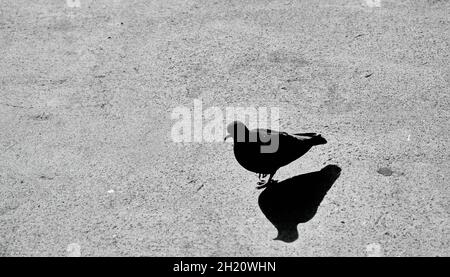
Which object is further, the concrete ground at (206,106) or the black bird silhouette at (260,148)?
the black bird silhouette at (260,148)

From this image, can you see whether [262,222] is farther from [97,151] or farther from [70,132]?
[70,132]

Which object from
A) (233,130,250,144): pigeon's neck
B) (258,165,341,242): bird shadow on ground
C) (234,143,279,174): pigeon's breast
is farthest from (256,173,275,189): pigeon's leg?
(233,130,250,144): pigeon's neck

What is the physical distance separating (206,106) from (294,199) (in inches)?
67.4

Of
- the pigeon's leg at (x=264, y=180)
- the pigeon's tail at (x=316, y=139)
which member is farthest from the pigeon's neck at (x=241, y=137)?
the pigeon's tail at (x=316, y=139)

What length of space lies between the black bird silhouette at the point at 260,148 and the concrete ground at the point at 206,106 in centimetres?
30

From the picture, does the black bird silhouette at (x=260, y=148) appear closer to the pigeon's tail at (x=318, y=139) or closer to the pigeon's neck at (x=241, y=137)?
the pigeon's neck at (x=241, y=137)

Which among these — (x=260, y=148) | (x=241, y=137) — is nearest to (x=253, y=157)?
(x=260, y=148)

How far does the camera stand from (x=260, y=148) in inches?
216

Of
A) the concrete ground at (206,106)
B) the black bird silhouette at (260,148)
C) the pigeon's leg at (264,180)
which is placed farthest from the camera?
the pigeon's leg at (264,180)

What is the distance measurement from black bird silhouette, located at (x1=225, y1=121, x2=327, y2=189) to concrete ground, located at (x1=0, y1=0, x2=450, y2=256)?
0.98 ft

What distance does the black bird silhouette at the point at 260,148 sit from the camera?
549 centimetres

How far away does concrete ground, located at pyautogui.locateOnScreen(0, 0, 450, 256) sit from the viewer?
5.28 meters

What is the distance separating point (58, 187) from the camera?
587 centimetres

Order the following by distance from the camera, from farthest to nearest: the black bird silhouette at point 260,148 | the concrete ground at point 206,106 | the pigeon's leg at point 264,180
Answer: the pigeon's leg at point 264,180
the black bird silhouette at point 260,148
the concrete ground at point 206,106
